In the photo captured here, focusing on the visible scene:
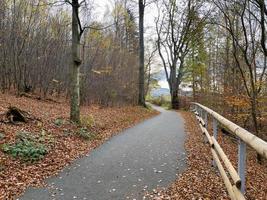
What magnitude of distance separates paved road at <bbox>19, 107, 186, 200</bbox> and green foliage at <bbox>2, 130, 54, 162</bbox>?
961 millimetres

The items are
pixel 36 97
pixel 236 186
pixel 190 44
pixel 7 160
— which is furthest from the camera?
pixel 190 44

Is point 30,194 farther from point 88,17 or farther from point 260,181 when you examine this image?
point 88,17

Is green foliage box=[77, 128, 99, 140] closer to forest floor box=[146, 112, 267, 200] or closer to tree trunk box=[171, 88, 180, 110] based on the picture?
forest floor box=[146, 112, 267, 200]

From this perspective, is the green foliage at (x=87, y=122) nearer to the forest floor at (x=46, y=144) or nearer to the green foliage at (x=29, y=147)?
the forest floor at (x=46, y=144)

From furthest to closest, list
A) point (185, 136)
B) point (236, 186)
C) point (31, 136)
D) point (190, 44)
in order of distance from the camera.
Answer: point (190, 44)
point (185, 136)
point (31, 136)
point (236, 186)

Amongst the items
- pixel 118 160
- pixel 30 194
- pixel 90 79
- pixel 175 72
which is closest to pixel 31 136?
pixel 118 160

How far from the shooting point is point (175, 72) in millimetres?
37156

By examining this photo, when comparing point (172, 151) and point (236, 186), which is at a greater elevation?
point (236, 186)

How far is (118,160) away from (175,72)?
98.5 ft

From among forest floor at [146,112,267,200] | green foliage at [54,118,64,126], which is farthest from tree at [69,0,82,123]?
forest floor at [146,112,267,200]

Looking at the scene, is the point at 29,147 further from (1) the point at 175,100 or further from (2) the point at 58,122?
(1) the point at 175,100

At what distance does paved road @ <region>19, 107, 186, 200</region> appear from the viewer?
18.4 ft

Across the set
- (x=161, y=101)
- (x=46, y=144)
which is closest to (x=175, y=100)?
(x=161, y=101)

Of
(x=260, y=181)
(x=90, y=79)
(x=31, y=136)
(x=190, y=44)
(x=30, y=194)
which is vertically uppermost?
(x=190, y=44)
